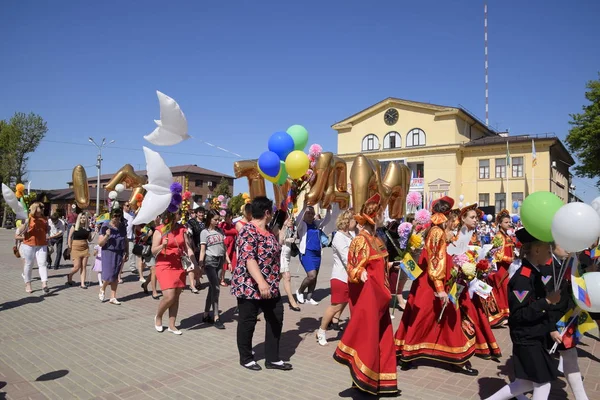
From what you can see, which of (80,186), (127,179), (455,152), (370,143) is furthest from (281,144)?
(370,143)

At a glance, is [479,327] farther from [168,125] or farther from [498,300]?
[168,125]

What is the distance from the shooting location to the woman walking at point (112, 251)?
8367 millimetres

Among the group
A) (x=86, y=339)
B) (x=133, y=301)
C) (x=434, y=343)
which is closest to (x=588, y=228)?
(x=434, y=343)

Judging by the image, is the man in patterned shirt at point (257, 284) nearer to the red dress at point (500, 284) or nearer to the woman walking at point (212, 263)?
the woman walking at point (212, 263)

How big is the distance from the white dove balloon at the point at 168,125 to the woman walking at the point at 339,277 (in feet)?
8.94

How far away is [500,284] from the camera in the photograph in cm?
725

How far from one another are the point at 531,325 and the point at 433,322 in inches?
66.6

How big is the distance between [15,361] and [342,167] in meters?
5.75

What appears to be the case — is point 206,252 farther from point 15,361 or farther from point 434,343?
point 434,343

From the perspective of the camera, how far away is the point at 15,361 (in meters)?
4.96

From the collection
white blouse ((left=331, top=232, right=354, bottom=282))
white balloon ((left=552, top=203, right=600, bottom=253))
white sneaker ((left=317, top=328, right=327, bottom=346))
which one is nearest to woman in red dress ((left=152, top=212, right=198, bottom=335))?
white sneaker ((left=317, top=328, right=327, bottom=346))

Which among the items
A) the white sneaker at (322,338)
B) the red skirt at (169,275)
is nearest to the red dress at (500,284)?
the white sneaker at (322,338)

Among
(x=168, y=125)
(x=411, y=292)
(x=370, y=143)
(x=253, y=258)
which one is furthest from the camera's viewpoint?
(x=370, y=143)

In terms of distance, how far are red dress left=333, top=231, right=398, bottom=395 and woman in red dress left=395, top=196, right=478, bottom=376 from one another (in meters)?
0.71
